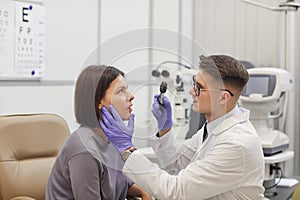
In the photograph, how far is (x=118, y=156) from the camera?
1438mm

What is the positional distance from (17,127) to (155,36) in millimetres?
1044

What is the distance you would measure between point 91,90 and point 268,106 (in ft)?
4.58

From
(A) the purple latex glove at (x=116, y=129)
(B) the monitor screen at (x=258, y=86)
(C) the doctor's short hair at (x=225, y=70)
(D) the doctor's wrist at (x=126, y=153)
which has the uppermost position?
(C) the doctor's short hair at (x=225, y=70)

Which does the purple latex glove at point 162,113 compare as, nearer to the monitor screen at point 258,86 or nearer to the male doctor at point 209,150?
the male doctor at point 209,150

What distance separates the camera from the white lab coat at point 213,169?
1.48 m

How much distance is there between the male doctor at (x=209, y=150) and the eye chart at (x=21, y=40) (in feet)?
3.94

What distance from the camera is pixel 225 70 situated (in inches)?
59.9

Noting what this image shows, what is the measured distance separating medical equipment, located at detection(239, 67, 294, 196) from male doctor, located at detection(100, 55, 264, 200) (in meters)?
0.96

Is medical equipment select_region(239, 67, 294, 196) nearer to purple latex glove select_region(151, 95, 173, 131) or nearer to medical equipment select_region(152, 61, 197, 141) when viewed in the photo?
medical equipment select_region(152, 61, 197, 141)

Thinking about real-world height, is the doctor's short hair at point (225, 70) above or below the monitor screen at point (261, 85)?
above

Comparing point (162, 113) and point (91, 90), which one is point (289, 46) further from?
point (91, 90)

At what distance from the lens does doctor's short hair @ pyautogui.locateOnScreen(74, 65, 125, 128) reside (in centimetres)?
143

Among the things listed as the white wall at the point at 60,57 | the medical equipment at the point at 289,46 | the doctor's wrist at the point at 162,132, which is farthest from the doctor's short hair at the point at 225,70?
the medical equipment at the point at 289,46

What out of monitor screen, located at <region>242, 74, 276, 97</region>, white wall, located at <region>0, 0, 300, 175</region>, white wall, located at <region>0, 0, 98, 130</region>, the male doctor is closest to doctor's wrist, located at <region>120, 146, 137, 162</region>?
the male doctor
